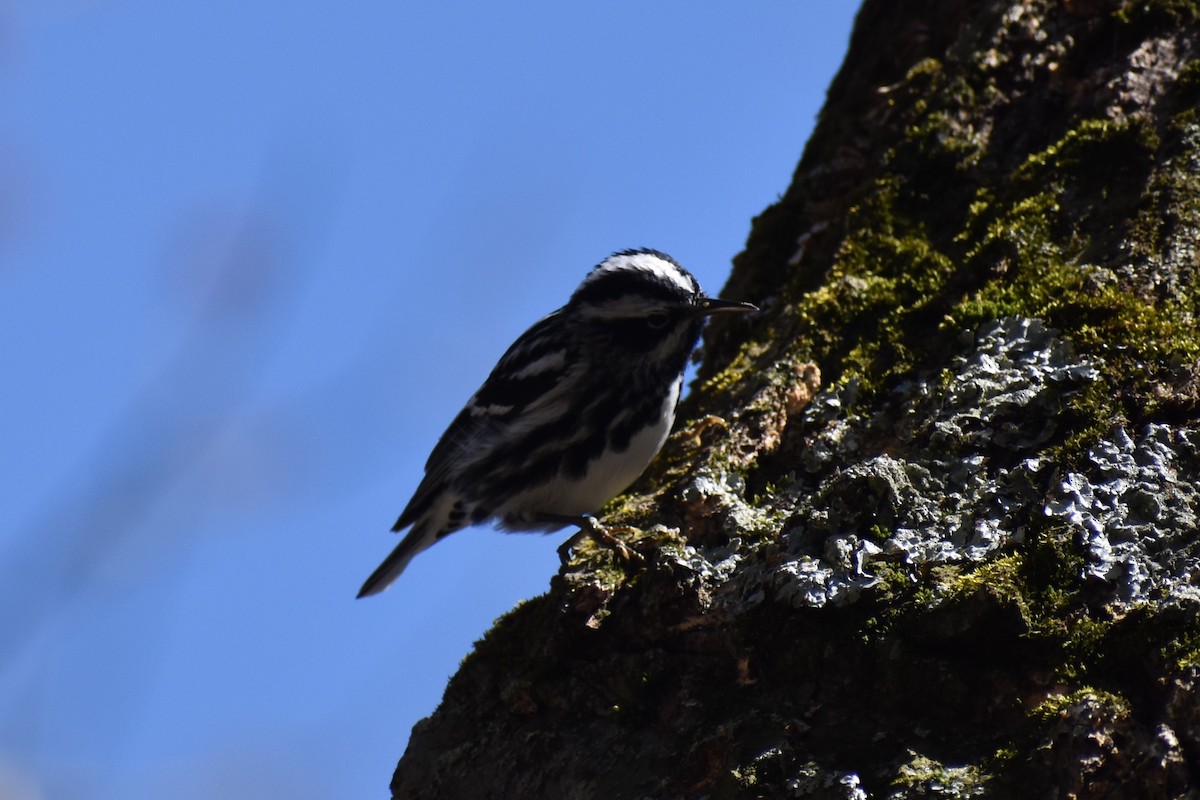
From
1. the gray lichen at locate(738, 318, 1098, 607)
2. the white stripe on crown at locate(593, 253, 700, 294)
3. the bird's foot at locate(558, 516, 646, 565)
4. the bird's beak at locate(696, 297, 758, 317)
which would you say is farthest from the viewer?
the white stripe on crown at locate(593, 253, 700, 294)

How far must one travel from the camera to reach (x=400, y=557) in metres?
A: 5.52

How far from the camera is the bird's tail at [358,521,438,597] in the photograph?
5458mm

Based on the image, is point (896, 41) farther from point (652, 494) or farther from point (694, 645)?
point (694, 645)

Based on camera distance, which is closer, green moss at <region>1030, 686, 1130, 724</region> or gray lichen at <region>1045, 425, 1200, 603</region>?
green moss at <region>1030, 686, 1130, 724</region>

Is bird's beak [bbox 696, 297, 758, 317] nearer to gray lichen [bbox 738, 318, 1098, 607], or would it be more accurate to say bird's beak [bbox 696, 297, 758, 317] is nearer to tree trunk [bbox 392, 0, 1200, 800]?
tree trunk [bbox 392, 0, 1200, 800]

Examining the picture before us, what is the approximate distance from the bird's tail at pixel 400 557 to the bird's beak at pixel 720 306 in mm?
1569

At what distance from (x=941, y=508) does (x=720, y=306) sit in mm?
1860

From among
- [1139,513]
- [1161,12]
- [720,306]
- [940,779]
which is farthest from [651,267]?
[940,779]

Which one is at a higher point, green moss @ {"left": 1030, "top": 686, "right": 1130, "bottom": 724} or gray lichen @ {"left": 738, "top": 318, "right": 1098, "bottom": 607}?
gray lichen @ {"left": 738, "top": 318, "right": 1098, "bottom": 607}

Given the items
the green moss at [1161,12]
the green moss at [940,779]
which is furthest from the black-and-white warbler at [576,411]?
the green moss at [940,779]

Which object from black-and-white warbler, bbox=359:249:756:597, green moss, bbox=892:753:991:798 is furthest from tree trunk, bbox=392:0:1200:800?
black-and-white warbler, bbox=359:249:756:597

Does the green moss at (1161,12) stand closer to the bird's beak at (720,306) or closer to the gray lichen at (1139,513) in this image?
the bird's beak at (720,306)

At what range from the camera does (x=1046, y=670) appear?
Result: 2.48 meters

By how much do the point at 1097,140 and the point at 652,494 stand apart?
1786 millimetres
